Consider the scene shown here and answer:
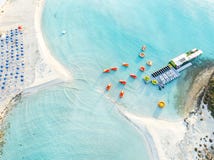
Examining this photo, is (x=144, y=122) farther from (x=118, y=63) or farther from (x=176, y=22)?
(x=176, y=22)

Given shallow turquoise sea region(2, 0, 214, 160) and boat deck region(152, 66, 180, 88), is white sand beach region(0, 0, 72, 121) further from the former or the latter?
boat deck region(152, 66, 180, 88)

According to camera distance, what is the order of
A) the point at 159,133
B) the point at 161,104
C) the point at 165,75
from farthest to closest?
the point at 165,75 < the point at 161,104 < the point at 159,133

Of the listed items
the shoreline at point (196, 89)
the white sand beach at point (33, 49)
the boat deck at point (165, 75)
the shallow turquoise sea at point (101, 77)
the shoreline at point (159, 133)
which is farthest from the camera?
the boat deck at point (165, 75)

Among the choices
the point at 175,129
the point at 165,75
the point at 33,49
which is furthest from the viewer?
the point at 33,49

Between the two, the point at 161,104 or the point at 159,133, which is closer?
the point at 159,133

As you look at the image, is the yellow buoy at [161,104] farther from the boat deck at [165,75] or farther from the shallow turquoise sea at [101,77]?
the boat deck at [165,75]

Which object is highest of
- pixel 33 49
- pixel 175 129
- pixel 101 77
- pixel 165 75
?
pixel 165 75

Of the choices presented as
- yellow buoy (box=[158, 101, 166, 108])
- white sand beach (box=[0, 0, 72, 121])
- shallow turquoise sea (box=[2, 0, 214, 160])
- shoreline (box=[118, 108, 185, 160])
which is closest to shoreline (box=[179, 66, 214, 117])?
shallow turquoise sea (box=[2, 0, 214, 160])

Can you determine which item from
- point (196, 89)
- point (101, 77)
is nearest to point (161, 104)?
point (196, 89)

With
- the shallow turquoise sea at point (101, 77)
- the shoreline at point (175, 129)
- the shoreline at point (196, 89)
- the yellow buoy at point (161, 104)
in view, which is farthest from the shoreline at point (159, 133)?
the shoreline at point (196, 89)

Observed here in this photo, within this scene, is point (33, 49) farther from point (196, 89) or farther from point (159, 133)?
point (196, 89)
